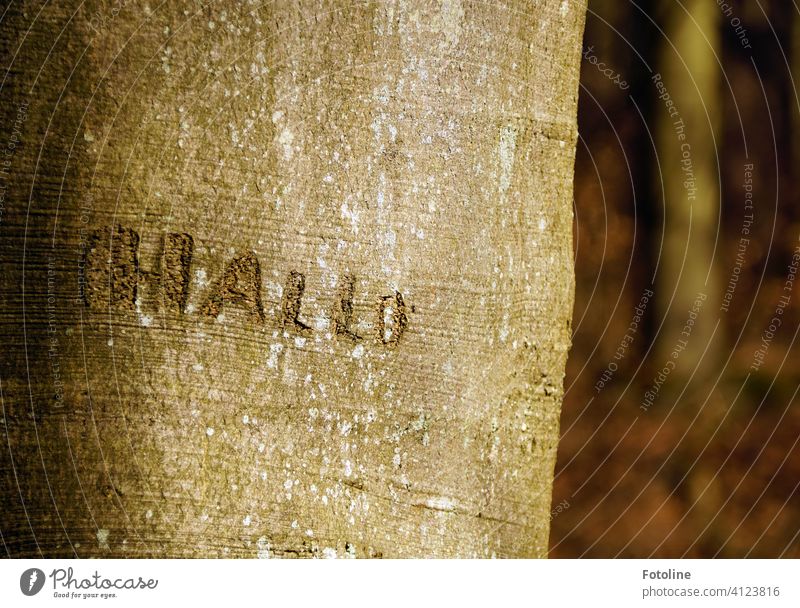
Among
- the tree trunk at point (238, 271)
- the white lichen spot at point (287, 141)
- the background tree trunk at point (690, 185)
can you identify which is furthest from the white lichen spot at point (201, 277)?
the background tree trunk at point (690, 185)

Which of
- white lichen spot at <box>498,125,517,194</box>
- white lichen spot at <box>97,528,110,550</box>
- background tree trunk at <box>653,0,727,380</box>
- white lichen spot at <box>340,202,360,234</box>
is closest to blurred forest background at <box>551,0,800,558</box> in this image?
background tree trunk at <box>653,0,727,380</box>

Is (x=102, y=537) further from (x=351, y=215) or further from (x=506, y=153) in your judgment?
(x=506, y=153)

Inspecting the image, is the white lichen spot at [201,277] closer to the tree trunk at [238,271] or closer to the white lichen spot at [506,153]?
the tree trunk at [238,271]

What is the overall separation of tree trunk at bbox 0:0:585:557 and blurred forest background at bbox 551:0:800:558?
1.97 ft

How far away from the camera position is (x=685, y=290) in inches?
46.3

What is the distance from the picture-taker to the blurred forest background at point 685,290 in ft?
3.75

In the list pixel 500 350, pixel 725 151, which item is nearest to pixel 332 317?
pixel 500 350

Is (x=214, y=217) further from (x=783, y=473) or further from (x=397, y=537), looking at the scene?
(x=783, y=473)

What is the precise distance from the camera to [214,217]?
0.54 metres

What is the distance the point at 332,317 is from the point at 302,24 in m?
0.23

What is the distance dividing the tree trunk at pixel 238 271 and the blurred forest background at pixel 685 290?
23.7 inches

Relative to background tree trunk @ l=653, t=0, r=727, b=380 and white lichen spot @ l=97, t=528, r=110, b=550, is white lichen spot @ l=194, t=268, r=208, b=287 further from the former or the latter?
background tree trunk @ l=653, t=0, r=727, b=380

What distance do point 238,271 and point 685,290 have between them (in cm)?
87

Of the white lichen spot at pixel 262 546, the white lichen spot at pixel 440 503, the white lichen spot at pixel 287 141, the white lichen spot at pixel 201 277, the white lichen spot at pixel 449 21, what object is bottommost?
the white lichen spot at pixel 262 546
